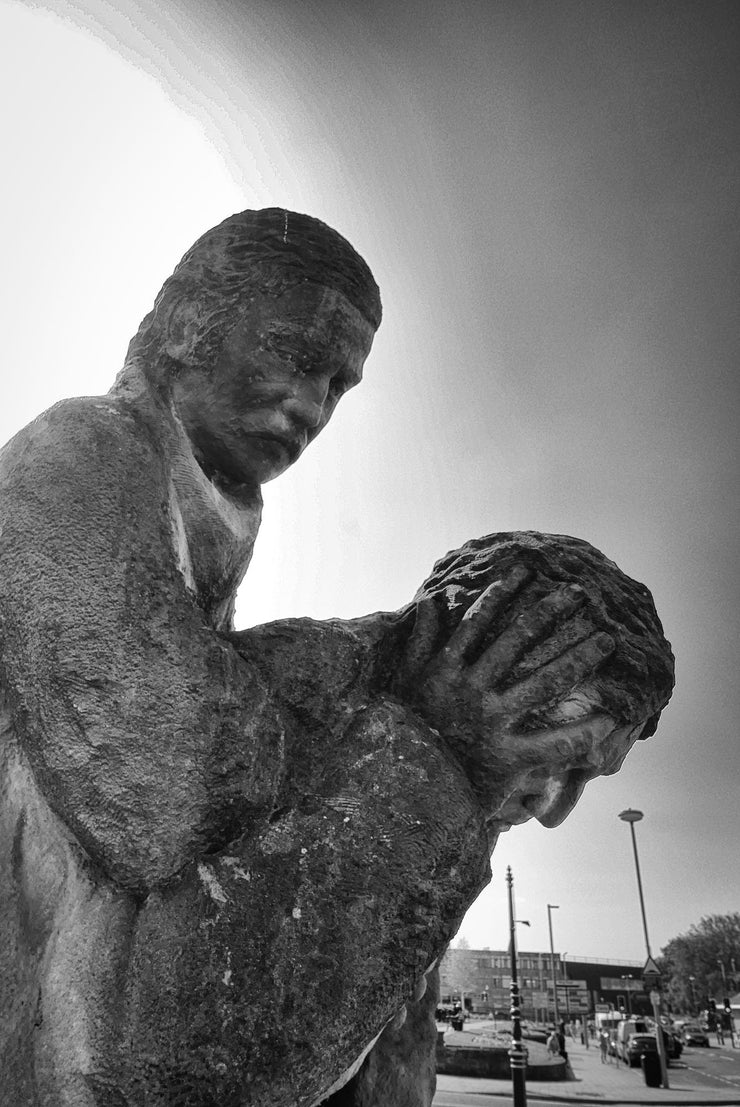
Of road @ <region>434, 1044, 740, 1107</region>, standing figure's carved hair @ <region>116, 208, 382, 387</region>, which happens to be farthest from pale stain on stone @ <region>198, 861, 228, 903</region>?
road @ <region>434, 1044, 740, 1107</region>

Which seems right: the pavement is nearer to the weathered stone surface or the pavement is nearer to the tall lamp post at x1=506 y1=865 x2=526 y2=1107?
the tall lamp post at x1=506 y1=865 x2=526 y2=1107

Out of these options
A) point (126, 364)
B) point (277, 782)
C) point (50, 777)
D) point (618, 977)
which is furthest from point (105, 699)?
point (618, 977)

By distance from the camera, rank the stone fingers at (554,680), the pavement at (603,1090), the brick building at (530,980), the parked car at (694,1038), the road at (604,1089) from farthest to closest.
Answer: the brick building at (530,980)
the parked car at (694,1038)
the pavement at (603,1090)
the road at (604,1089)
the stone fingers at (554,680)

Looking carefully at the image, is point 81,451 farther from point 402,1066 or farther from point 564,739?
point 402,1066

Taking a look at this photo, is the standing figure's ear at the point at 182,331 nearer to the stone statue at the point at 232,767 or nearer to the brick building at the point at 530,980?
the stone statue at the point at 232,767

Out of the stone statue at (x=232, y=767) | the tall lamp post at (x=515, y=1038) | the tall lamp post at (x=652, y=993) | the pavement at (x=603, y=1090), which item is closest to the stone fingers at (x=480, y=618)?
the stone statue at (x=232, y=767)

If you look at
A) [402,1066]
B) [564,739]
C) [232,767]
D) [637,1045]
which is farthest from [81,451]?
[637,1045]

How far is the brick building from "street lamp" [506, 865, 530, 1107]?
68.6m

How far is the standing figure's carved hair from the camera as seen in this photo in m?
2.01

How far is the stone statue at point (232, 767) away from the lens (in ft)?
4.08

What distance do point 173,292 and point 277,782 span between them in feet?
4.20

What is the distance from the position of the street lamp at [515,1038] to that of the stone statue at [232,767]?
16866 millimetres

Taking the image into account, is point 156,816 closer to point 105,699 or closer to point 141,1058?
point 105,699

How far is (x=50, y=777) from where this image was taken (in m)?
1.38
